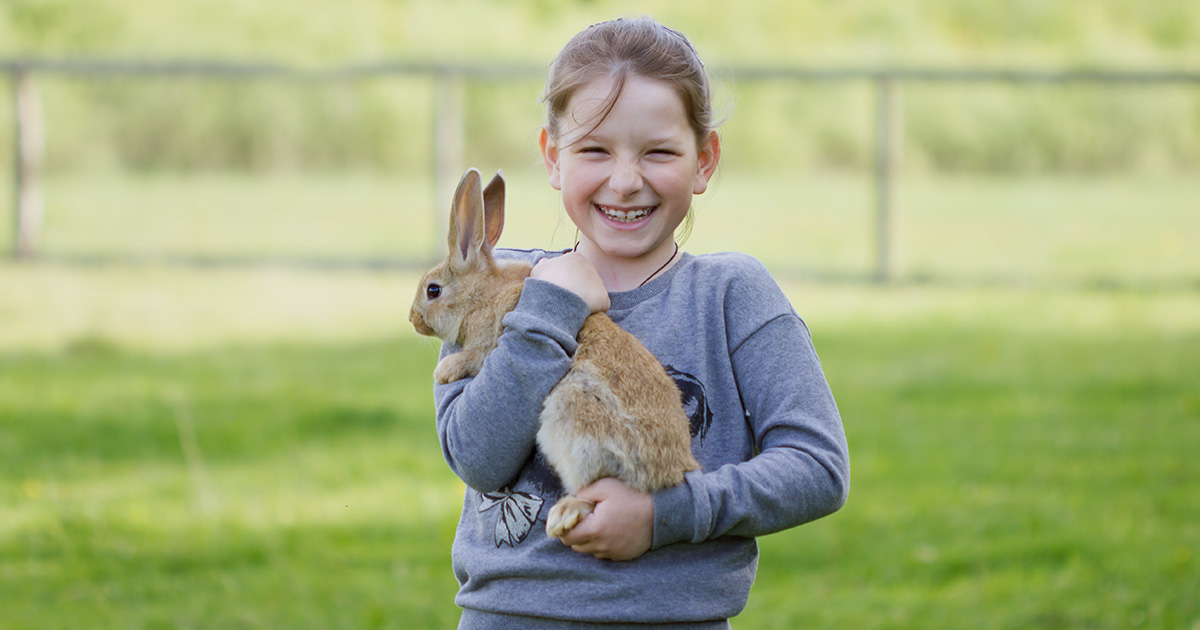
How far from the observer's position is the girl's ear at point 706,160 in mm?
2346

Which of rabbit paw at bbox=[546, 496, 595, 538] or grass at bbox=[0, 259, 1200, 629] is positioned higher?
rabbit paw at bbox=[546, 496, 595, 538]

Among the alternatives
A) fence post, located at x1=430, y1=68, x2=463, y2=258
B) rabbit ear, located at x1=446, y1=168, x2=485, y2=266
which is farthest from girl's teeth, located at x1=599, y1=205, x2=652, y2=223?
fence post, located at x1=430, y1=68, x2=463, y2=258

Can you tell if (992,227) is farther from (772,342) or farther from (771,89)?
(772,342)

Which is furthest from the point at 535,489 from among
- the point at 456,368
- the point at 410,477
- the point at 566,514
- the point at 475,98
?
the point at 475,98

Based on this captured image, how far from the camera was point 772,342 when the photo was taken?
2.21 metres

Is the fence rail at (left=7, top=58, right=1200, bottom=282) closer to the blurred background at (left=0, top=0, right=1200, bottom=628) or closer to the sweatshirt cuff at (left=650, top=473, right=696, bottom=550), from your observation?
the blurred background at (left=0, top=0, right=1200, bottom=628)

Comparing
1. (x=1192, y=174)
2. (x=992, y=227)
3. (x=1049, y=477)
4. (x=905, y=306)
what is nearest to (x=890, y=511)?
(x=1049, y=477)

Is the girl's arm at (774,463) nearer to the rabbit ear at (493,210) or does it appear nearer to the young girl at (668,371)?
the young girl at (668,371)

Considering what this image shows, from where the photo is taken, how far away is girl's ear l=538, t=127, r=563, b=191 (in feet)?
7.79

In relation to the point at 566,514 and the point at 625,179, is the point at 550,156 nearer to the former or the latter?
the point at 625,179

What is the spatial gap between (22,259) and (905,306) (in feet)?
24.8

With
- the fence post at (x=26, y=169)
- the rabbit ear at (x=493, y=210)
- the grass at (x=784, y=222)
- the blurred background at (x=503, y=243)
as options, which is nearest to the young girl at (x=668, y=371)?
the rabbit ear at (x=493, y=210)

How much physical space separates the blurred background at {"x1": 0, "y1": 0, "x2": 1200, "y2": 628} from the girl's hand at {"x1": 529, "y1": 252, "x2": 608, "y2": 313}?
1.46 ft

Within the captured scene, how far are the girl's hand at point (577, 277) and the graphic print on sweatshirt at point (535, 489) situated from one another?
0.19 meters
